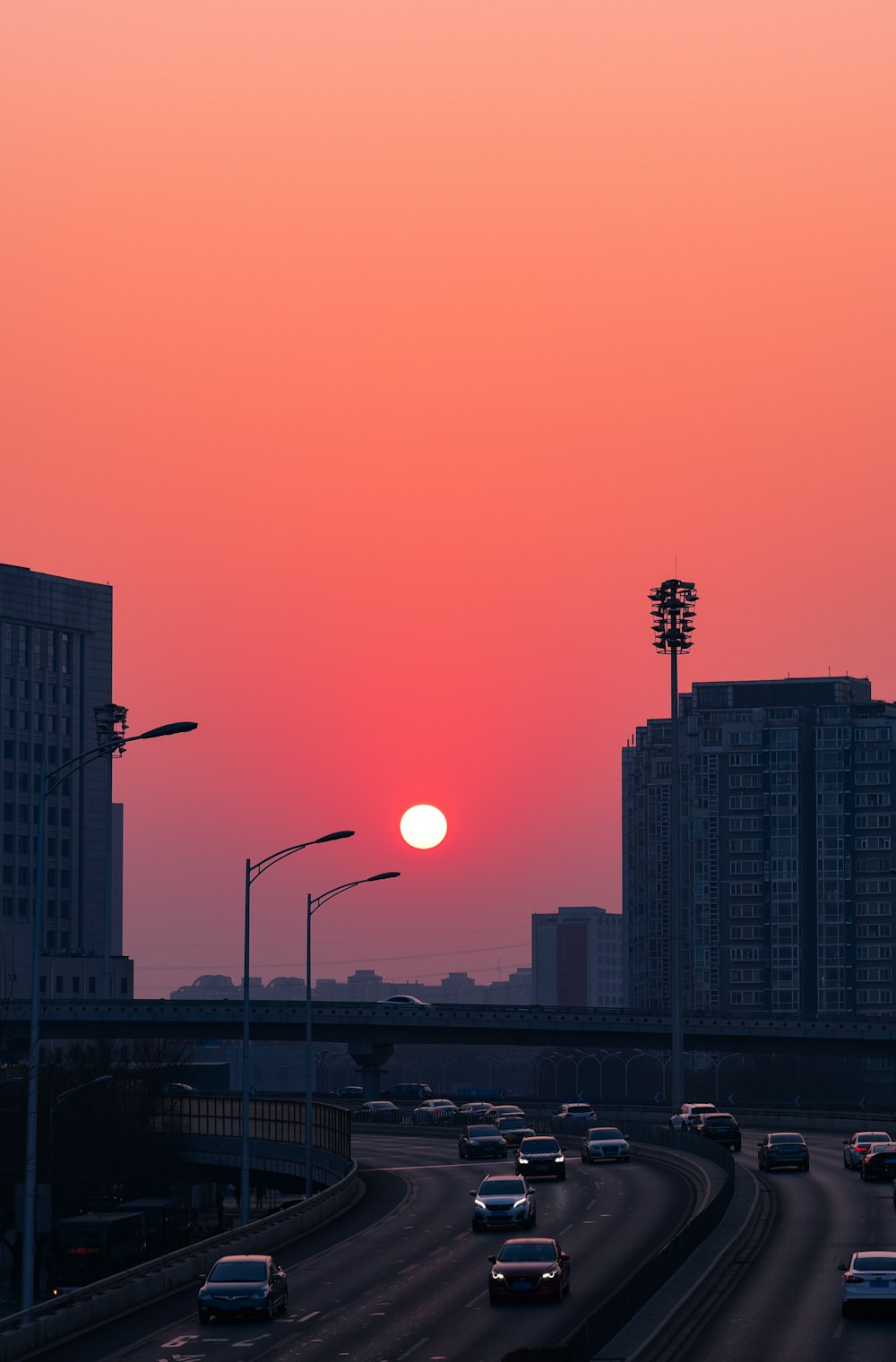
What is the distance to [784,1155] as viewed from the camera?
258 feet

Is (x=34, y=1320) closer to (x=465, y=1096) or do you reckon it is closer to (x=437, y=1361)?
(x=437, y=1361)

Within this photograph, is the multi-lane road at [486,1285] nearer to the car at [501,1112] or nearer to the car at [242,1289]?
the car at [242,1289]

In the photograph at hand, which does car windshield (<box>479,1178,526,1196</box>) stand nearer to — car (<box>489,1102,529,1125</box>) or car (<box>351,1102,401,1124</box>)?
car (<box>489,1102,529,1125</box>)

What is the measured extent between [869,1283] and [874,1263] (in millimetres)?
549

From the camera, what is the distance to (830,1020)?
145000 mm

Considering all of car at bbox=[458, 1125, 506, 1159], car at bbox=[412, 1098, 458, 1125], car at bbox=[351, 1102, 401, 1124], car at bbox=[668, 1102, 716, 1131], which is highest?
car at bbox=[668, 1102, 716, 1131]

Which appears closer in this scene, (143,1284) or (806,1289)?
(806,1289)

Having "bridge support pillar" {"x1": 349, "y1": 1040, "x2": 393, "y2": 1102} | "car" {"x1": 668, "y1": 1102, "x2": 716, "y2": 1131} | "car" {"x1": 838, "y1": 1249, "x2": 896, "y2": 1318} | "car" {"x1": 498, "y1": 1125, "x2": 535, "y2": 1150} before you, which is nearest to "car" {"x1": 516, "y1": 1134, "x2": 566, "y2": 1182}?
"car" {"x1": 668, "y1": 1102, "x2": 716, "y2": 1131}

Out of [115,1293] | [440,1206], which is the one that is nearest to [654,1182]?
[440,1206]

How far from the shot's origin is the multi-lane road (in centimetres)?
4075

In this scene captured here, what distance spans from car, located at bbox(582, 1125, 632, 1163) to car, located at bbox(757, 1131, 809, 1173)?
8.87m

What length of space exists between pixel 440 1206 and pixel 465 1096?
130 metres

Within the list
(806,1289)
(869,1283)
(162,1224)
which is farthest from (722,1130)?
(869,1283)

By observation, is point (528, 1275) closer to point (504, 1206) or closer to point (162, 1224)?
point (504, 1206)
